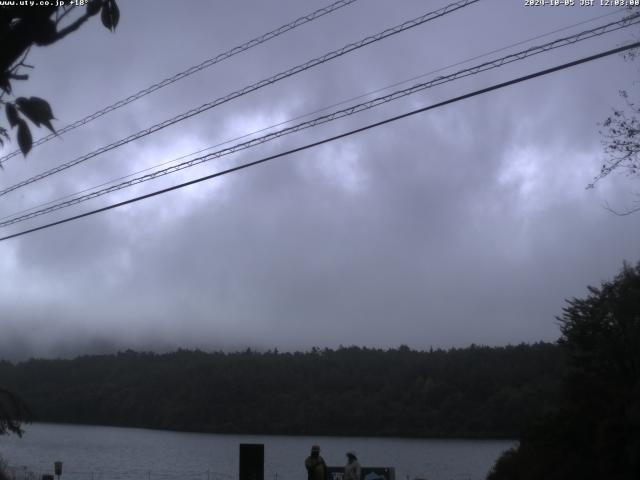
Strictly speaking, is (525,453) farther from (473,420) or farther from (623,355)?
(473,420)

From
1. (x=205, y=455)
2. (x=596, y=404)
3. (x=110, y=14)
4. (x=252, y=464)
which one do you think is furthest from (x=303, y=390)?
(x=110, y=14)

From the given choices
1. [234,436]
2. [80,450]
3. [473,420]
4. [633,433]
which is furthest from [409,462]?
[234,436]

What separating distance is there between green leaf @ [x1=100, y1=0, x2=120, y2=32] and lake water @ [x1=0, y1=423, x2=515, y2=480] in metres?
35.5

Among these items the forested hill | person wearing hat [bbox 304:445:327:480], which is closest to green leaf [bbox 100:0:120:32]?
person wearing hat [bbox 304:445:327:480]

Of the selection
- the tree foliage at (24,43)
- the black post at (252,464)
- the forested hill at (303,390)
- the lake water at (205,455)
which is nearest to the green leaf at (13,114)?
the tree foliage at (24,43)

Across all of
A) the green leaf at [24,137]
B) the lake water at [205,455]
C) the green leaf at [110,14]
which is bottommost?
the lake water at [205,455]

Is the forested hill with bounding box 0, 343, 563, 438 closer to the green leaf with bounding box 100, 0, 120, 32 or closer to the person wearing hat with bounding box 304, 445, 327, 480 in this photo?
the person wearing hat with bounding box 304, 445, 327, 480

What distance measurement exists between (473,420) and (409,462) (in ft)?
104

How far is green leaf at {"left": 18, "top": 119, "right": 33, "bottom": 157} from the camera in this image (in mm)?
3916

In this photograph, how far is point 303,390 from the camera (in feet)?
402

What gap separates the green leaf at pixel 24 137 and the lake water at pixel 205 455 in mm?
35393

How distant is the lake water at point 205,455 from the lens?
57.3 metres

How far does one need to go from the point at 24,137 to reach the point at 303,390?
121 meters

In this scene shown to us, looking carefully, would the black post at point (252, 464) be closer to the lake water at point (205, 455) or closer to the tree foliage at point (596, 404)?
the tree foliage at point (596, 404)
